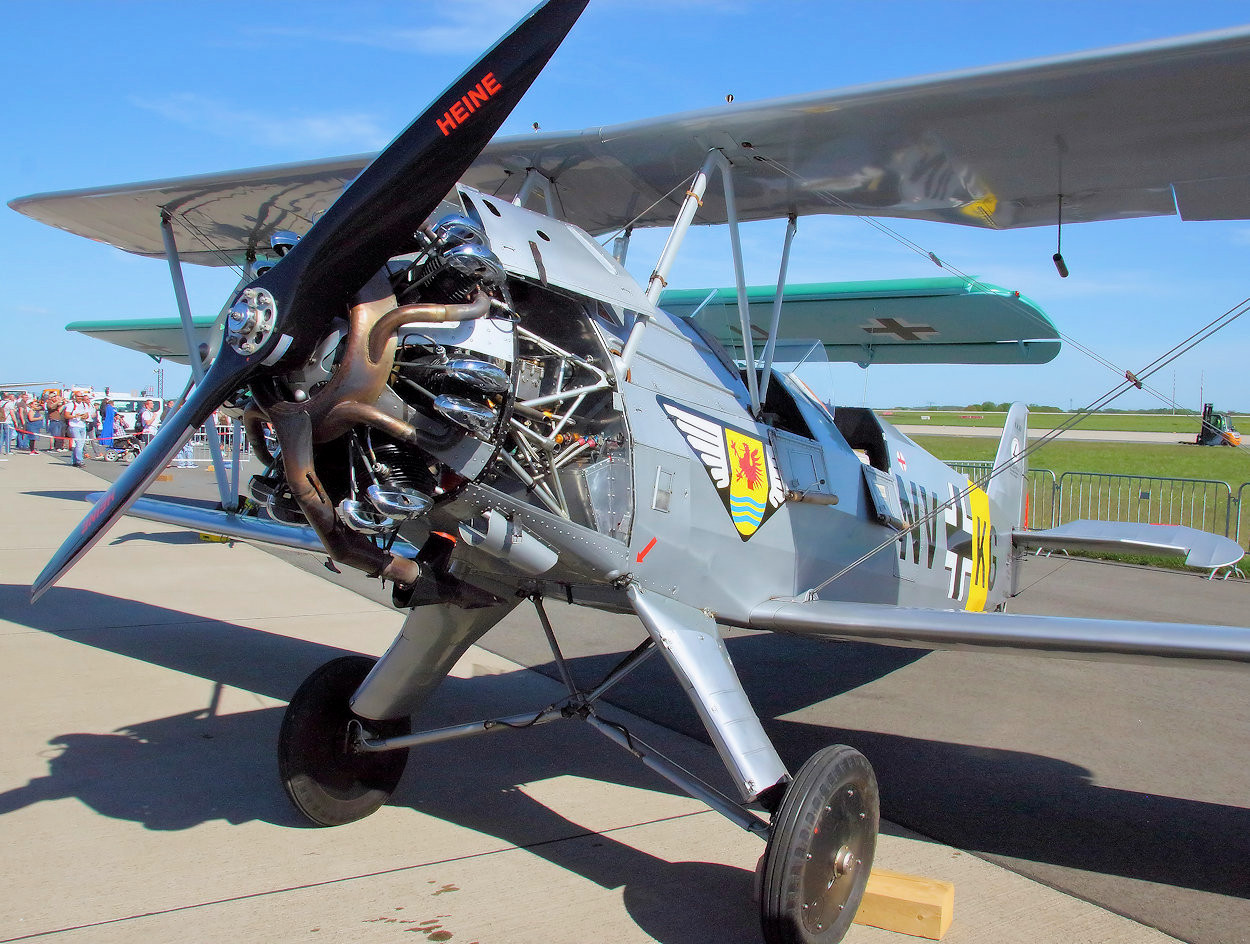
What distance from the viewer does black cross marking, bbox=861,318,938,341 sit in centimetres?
765

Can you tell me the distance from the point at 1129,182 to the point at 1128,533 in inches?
105

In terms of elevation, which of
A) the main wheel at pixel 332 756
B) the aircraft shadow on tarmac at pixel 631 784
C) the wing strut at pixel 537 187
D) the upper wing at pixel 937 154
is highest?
the upper wing at pixel 937 154

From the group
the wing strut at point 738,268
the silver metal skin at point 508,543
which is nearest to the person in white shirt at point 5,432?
the wing strut at point 738,268

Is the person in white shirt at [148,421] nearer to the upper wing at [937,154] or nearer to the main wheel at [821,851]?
the upper wing at [937,154]

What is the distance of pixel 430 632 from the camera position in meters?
4.37

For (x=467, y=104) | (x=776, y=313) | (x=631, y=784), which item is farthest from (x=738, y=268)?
(x=631, y=784)

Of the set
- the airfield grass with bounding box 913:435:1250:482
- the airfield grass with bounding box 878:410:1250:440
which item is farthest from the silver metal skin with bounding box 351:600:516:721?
the airfield grass with bounding box 878:410:1250:440

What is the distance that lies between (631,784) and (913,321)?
14.6 feet

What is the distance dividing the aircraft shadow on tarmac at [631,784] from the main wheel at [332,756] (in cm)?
20

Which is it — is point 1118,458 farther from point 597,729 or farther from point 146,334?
point 597,729

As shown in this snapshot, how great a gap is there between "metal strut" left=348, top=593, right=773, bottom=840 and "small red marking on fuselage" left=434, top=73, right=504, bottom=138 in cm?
200

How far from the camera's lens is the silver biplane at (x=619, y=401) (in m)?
2.93

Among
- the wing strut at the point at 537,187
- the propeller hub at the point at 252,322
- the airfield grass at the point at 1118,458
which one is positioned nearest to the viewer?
the propeller hub at the point at 252,322

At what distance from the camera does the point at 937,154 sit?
4523mm
